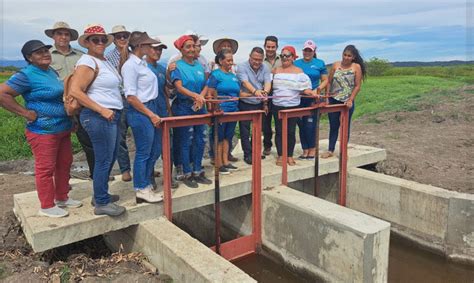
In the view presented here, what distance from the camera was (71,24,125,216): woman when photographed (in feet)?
11.9

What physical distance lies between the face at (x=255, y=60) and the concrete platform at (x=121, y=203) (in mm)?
1459

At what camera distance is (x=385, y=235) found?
4.25 metres

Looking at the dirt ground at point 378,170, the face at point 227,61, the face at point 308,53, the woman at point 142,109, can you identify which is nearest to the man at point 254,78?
the face at point 227,61

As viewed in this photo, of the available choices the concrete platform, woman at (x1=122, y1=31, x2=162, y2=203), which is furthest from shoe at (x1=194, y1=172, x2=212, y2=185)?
woman at (x1=122, y1=31, x2=162, y2=203)

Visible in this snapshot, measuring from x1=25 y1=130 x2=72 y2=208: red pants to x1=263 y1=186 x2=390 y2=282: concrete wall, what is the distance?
2.48 metres

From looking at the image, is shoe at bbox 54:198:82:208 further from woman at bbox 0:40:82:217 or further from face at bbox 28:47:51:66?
face at bbox 28:47:51:66

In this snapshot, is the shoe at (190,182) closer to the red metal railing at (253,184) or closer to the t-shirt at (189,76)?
the red metal railing at (253,184)

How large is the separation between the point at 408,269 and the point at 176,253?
319cm

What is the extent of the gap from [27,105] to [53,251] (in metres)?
1.67

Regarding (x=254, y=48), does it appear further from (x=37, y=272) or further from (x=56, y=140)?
(x=37, y=272)

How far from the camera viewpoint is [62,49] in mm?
5129

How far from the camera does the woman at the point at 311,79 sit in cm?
628

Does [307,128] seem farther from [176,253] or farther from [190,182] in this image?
[176,253]

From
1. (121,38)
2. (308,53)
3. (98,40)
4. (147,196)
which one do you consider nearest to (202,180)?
(147,196)
